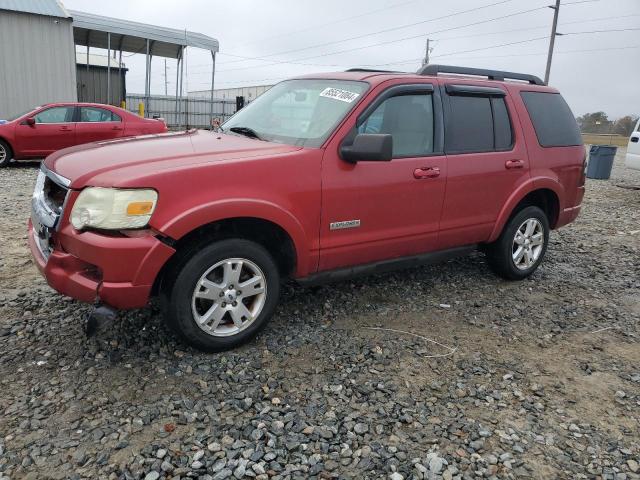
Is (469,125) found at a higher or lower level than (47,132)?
higher

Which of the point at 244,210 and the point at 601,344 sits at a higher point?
the point at 244,210

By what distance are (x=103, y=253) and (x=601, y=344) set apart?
3.48 metres

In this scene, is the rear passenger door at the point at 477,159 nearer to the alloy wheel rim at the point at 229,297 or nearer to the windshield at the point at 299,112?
the windshield at the point at 299,112

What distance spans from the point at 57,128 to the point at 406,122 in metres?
9.63

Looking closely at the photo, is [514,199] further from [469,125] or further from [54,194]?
[54,194]

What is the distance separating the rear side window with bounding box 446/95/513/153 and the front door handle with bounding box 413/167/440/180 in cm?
26

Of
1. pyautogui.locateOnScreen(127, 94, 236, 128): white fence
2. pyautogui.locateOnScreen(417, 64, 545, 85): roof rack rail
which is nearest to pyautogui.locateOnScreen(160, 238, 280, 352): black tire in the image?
pyautogui.locateOnScreen(417, 64, 545, 85): roof rack rail

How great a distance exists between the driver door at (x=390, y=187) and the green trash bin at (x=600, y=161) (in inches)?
464

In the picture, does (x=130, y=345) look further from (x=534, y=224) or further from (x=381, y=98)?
(x=534, y=224)

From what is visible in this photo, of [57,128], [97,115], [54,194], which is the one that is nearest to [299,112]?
[54,194]

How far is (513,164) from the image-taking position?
4.63 meters

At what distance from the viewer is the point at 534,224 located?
5.04 m

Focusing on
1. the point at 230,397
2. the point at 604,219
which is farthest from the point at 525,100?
the point at 604,219

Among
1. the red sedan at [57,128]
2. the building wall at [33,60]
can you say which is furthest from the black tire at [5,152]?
the building wall at [33,60]
